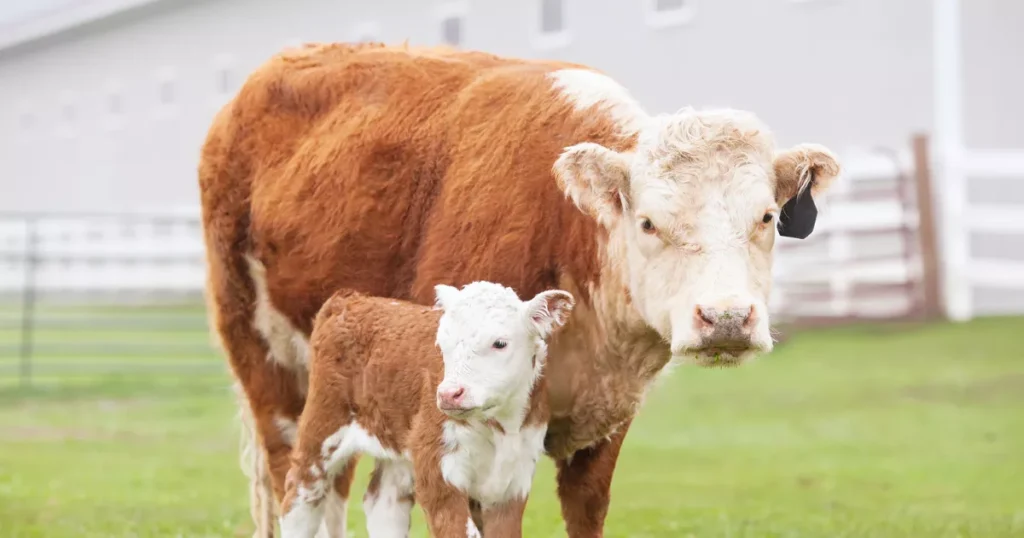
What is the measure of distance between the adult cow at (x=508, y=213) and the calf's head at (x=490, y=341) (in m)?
0.48

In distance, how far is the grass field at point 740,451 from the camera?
9625 millimetres

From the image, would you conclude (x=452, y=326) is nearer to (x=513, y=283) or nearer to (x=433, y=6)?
(x=513, y=283)

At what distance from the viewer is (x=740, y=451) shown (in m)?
14.0

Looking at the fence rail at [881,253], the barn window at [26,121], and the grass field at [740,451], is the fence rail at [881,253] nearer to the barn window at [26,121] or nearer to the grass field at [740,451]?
the grass field at [740,451]

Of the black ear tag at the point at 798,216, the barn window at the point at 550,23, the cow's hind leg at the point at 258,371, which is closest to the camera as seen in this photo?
the black ear tag at the point at 798,216

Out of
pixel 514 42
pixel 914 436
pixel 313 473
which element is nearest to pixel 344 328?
pixel 313 473

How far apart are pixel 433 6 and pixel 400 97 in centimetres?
2034

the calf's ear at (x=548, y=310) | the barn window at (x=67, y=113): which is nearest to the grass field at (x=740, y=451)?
the calf's ear at (x=548, y=310)

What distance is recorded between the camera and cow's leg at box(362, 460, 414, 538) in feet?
19.5

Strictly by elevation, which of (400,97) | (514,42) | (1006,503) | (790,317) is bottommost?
(790,317)

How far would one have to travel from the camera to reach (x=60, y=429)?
16516mm

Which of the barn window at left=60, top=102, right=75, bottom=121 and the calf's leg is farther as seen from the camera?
the barn window at left=60, top=102, right=75, bottom=121

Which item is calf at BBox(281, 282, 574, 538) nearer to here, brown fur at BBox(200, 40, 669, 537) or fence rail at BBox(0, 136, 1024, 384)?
brown fur at BBox(200, 40, 669, 537)

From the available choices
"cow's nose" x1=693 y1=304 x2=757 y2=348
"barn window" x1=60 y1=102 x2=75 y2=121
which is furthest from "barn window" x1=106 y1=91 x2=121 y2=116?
"cow's nose" x1=693 y1=304 x2=757 y2=348
